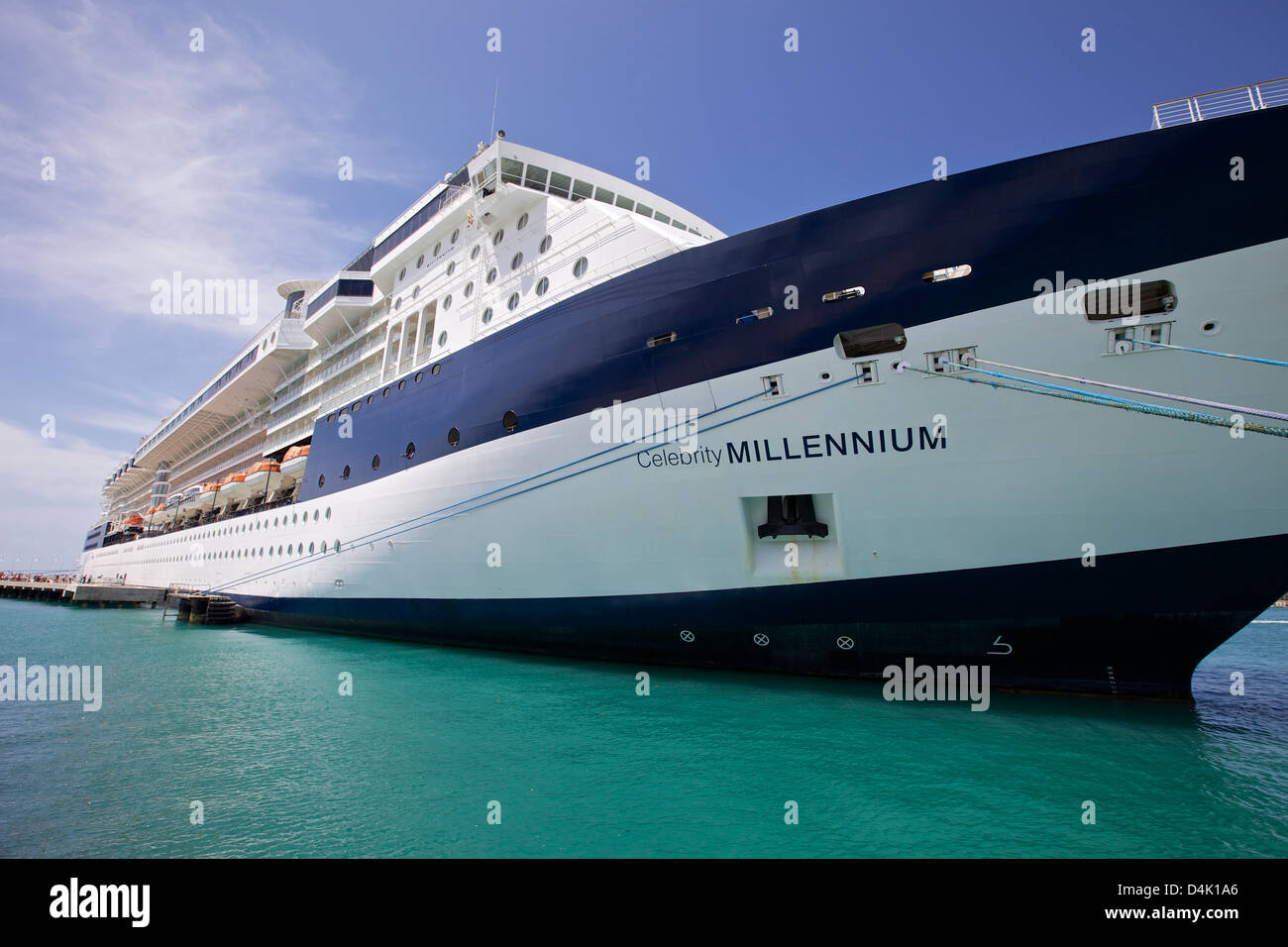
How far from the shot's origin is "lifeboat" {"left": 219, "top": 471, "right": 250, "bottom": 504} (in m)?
19.6

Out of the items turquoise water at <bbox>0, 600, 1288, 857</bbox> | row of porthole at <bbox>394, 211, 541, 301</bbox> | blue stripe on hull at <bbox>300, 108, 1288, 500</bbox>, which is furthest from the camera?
row of porthole at <bbox>394, 211, 541, 301</bbox>

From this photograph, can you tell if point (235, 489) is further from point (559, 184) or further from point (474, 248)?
point (559, 184)

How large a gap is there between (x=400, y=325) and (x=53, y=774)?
1212cm

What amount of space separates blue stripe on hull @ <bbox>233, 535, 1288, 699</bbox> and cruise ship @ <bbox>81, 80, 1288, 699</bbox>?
0.10 ft

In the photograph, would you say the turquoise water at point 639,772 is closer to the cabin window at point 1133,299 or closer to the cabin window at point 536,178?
the cabin window at point 1133,299

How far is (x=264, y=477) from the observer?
18.6m

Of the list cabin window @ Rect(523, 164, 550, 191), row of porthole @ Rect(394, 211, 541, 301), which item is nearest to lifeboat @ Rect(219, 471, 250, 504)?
row of porthole @ Rect(394, 211, 541, 301)

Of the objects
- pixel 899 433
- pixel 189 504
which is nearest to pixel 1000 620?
pixel 899 433

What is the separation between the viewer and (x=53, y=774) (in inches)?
A: 210

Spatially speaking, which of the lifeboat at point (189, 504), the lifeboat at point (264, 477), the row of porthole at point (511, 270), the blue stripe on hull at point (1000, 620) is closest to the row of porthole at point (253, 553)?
the lifeboat at point (264, 477)

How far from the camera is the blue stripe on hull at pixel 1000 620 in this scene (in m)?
5.89

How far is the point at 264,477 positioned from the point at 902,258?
19104 millimetres

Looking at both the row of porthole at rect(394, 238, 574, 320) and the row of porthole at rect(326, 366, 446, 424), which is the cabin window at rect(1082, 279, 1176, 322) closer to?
the row of porthole at rect(394, 238, 574, 320)

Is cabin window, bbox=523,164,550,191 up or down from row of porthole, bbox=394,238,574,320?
up
